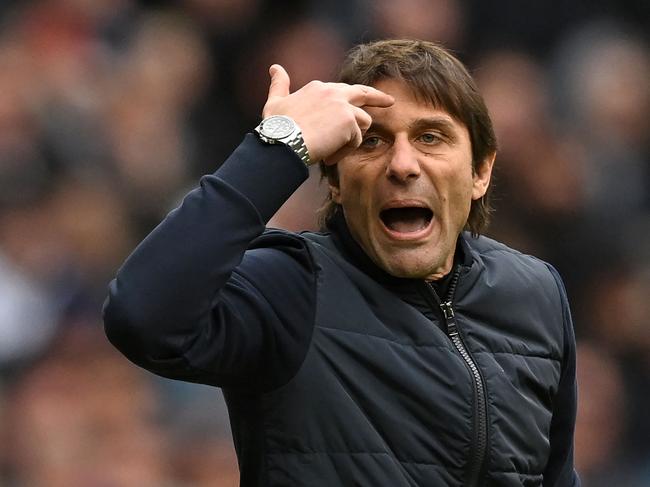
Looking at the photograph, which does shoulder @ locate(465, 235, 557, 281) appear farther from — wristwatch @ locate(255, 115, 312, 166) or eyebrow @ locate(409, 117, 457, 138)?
wristwatch @ locate(255, 115, 312, 166)

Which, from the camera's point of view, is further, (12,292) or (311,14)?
(311,14)

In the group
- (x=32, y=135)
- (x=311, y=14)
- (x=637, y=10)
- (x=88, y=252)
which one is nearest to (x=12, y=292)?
(x=88, y=252)

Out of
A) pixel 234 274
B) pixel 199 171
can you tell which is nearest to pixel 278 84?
pixel 234 274

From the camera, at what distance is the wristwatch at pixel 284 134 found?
7.14 ft

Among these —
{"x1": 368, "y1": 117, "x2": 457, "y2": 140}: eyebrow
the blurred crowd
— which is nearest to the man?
{"x1": 368, "y1": 117, "x2": 457, "y2": 140}: eyebrow

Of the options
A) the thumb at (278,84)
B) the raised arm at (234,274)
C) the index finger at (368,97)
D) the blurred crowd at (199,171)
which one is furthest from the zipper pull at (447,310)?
the blurred crowd at (199,171)

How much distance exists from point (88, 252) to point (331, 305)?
3037 mm

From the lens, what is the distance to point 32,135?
5379 millimetres

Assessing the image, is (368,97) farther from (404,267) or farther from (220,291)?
(220,291)

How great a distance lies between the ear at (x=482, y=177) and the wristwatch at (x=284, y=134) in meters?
0.52

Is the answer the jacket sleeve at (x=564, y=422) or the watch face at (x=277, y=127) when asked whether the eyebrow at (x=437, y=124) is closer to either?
the watch face at (x=277, y=127)

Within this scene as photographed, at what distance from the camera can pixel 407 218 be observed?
2480 millimetres

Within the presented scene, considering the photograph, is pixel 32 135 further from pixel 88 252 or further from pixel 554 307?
pixel 554 307

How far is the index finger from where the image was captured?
2.28 meters
